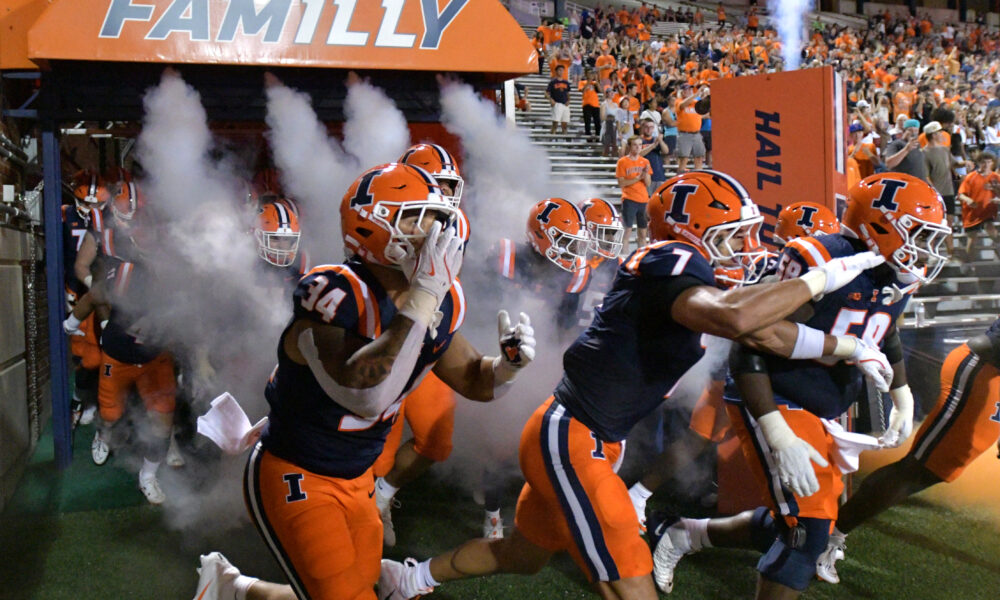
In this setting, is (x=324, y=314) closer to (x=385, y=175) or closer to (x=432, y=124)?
(x=385, y=175)

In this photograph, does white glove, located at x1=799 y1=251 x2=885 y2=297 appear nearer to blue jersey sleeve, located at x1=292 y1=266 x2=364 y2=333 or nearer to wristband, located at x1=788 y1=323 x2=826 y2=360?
wristband, located at x1=788 y1=323 x2=826 y2=360

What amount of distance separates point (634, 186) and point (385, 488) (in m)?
6.33

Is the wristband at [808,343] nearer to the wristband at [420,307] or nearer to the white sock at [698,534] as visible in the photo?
the white sock at [698,534]

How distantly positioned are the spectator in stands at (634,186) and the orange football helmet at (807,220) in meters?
4.97

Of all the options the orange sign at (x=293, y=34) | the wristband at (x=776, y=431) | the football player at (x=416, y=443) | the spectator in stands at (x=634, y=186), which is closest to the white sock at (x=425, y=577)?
the football player at (x=416, y=443)

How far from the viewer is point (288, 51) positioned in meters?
5.81

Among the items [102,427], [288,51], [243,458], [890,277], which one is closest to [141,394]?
[102,427]

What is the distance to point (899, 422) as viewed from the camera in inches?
146

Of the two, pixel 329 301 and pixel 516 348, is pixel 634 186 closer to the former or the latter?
pixel 516 348

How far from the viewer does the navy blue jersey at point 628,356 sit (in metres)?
3.00

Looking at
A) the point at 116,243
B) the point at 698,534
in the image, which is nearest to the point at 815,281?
the point at 698,534

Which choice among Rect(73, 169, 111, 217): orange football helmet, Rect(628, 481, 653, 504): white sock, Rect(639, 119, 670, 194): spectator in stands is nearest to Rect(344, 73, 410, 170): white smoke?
Rect(73, 169, 111, 217): orange football helmet

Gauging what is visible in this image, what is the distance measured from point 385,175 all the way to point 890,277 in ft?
7.52

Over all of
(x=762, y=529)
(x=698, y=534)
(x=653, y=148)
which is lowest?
(x=698, y=534)
